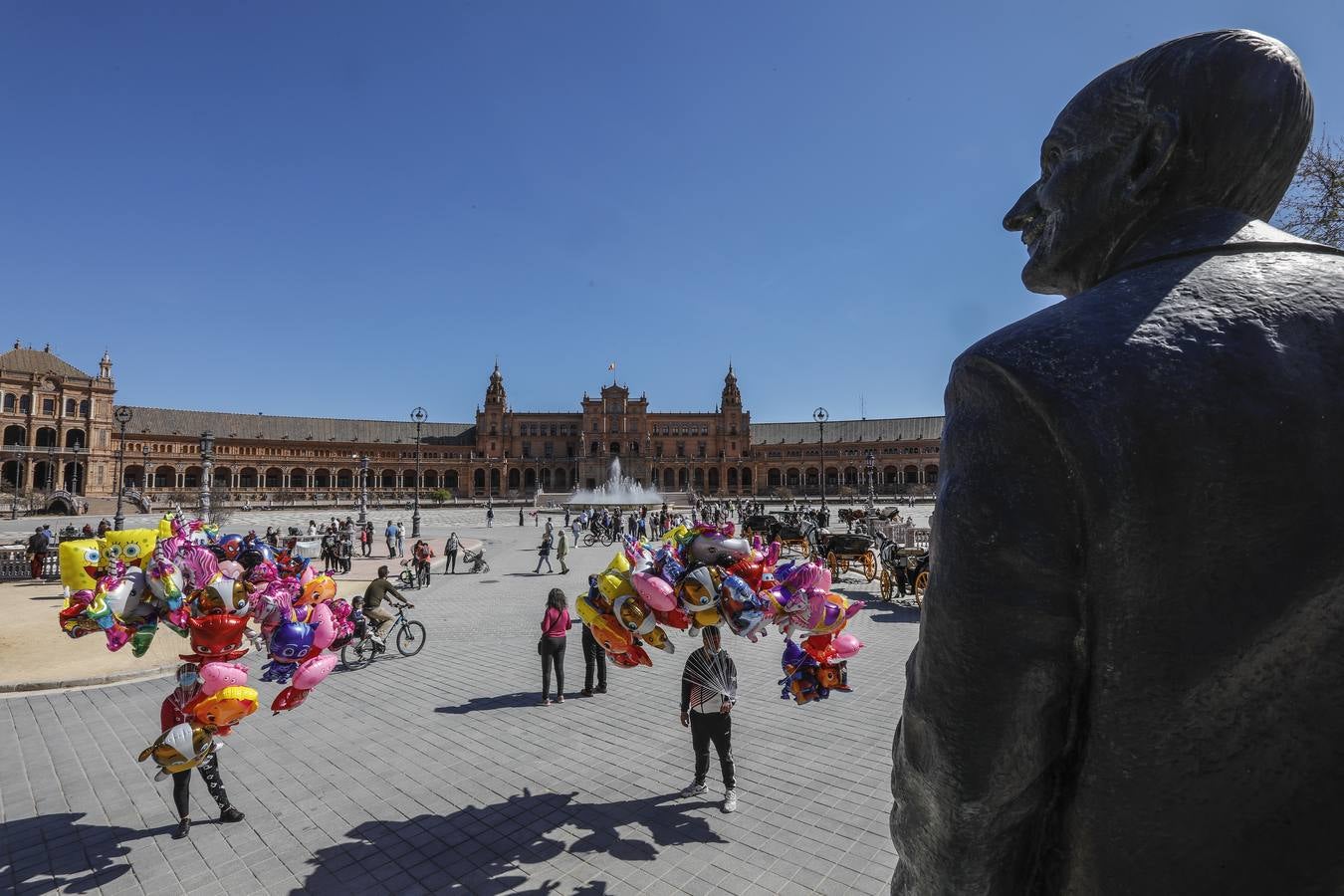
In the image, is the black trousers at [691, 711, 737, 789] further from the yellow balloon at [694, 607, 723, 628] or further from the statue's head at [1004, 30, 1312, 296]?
the statue's head at [1004, 30, 1312, 296]

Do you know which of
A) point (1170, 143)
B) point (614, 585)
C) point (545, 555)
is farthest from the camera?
point (545, 555)

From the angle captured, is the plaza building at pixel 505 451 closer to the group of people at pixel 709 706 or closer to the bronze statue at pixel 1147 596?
the group of people at pixel 709 706

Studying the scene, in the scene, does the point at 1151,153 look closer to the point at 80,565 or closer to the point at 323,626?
the point at 323,626

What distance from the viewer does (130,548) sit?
5602mm

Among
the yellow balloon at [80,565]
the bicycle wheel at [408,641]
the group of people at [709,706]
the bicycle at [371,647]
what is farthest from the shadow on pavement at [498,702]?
the yellow balloon at [80,565]

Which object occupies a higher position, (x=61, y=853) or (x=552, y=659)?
(x=552, y=659)

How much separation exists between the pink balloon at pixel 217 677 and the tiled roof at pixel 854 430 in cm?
8872

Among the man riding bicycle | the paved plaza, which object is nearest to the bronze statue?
the paved plaza

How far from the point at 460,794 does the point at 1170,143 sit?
6.88 metres

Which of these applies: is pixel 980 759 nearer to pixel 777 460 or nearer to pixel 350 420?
pixel 777 460

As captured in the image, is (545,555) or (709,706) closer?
(709,706)

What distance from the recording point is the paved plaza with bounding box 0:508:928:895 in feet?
15.9

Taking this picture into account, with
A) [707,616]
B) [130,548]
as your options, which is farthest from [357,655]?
[707,616]

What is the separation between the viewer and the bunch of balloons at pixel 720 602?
5277mm
